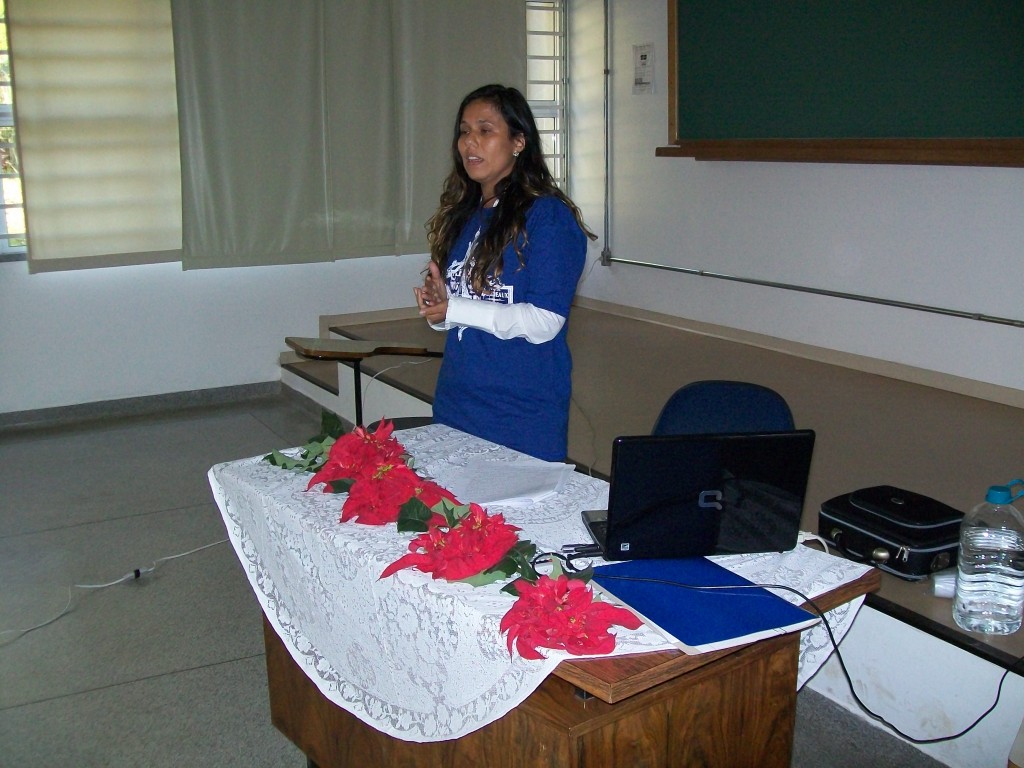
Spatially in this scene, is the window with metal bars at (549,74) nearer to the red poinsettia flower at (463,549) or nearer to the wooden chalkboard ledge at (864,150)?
the wooden chalkboard ledge at (864,150)

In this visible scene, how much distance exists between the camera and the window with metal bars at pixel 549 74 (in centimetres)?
600

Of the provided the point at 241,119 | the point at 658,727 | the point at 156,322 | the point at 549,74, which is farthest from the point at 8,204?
the point at 658,727

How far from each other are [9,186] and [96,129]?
508 mm

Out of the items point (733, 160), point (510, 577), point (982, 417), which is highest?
point (733, 160)

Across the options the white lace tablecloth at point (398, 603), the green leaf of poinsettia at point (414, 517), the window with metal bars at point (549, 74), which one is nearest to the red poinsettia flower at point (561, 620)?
the white lace tablecloth at point (398, 603)

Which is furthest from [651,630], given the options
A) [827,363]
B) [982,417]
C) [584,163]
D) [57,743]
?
[584,163]

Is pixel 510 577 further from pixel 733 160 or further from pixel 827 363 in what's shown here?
pixel 733 160

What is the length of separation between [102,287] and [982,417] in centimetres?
408

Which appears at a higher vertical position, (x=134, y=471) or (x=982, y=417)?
(x=982, y=417)

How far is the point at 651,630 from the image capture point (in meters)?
1.51

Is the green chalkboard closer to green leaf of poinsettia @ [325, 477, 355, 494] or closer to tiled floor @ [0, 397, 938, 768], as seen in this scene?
tiled floor @ [0, 397, 938, 768]

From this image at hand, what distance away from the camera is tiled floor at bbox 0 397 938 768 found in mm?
2479

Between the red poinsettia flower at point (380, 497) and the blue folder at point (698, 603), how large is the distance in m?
0.42

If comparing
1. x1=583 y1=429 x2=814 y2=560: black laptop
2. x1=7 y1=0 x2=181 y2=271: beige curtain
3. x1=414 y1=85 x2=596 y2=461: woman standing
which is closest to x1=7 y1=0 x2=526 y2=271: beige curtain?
x1=7 y1=0 x2=181 y2=271: beige curtain
